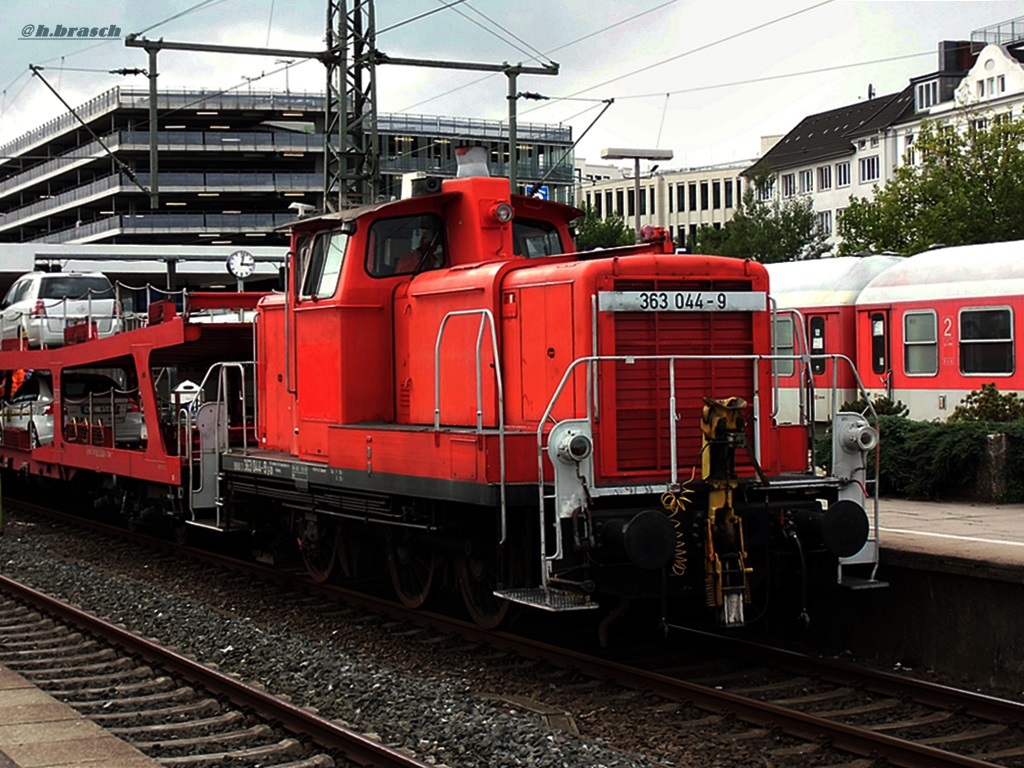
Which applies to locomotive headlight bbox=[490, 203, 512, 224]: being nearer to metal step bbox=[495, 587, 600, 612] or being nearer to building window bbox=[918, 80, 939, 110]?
metal step bbox=[495, 587, 600, 612]

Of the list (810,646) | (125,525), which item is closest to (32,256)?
(125,525)

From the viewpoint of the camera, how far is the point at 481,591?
10031mm

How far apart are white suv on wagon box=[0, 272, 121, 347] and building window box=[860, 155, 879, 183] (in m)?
55.4

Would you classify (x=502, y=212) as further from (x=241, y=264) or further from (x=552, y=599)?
(x=241, y=264)

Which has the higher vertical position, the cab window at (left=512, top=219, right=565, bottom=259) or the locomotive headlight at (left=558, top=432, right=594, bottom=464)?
the cab window at (left=512, top=219, right=565, bottom=259)

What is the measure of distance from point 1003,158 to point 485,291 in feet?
91.0

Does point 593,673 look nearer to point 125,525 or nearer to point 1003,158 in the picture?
point 125,525

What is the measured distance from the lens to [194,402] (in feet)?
45.2

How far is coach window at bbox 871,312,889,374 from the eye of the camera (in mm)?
21203

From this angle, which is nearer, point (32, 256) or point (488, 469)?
point (488, 469)

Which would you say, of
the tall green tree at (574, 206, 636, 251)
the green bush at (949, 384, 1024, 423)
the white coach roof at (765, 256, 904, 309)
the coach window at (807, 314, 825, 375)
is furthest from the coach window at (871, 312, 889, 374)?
the tall green tree at (574, 206, 636, 251)

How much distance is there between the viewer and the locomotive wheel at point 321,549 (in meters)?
11.6

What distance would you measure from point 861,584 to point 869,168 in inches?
2710

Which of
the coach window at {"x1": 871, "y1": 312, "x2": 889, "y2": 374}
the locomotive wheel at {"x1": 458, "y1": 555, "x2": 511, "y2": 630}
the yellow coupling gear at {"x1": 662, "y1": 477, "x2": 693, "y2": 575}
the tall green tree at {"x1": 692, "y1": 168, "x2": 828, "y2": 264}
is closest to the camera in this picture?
the yellow coupling gear at {"x1": 662, "y1": 477, "x2": 693, "y2": 575}
